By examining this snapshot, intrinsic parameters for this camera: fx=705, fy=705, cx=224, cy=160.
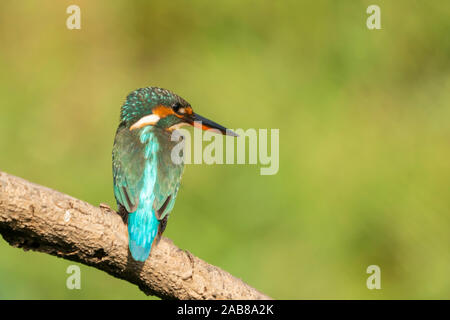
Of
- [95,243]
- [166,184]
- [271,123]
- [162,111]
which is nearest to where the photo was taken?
[95,243]

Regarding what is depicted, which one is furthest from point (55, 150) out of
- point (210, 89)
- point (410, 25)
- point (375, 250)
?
point (410, 25)

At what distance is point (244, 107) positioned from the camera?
191 inches

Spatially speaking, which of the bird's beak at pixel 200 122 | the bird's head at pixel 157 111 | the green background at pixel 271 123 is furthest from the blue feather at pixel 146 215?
the green background at pixel 271 123

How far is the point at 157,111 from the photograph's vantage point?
2.83 m

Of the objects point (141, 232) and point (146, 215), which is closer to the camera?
point (141, 232)

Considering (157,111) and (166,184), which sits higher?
(157,111)

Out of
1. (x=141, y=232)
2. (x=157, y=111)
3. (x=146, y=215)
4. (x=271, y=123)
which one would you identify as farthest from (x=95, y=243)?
(x=271, y=123)

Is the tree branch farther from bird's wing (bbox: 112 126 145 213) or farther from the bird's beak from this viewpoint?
the bird's beak

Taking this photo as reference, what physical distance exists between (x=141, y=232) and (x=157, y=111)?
0.72 metres

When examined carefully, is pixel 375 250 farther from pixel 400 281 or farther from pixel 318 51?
pixel 318 51

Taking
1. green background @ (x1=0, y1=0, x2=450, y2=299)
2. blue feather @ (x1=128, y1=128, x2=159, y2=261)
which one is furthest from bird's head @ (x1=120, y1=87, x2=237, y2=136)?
green background @ (x1=0, y1=0, x2=450, y2=299)

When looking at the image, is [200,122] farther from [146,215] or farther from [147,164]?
[146,215]

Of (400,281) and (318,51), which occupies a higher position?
(318,51)

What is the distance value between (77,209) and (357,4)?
3.53 metres
